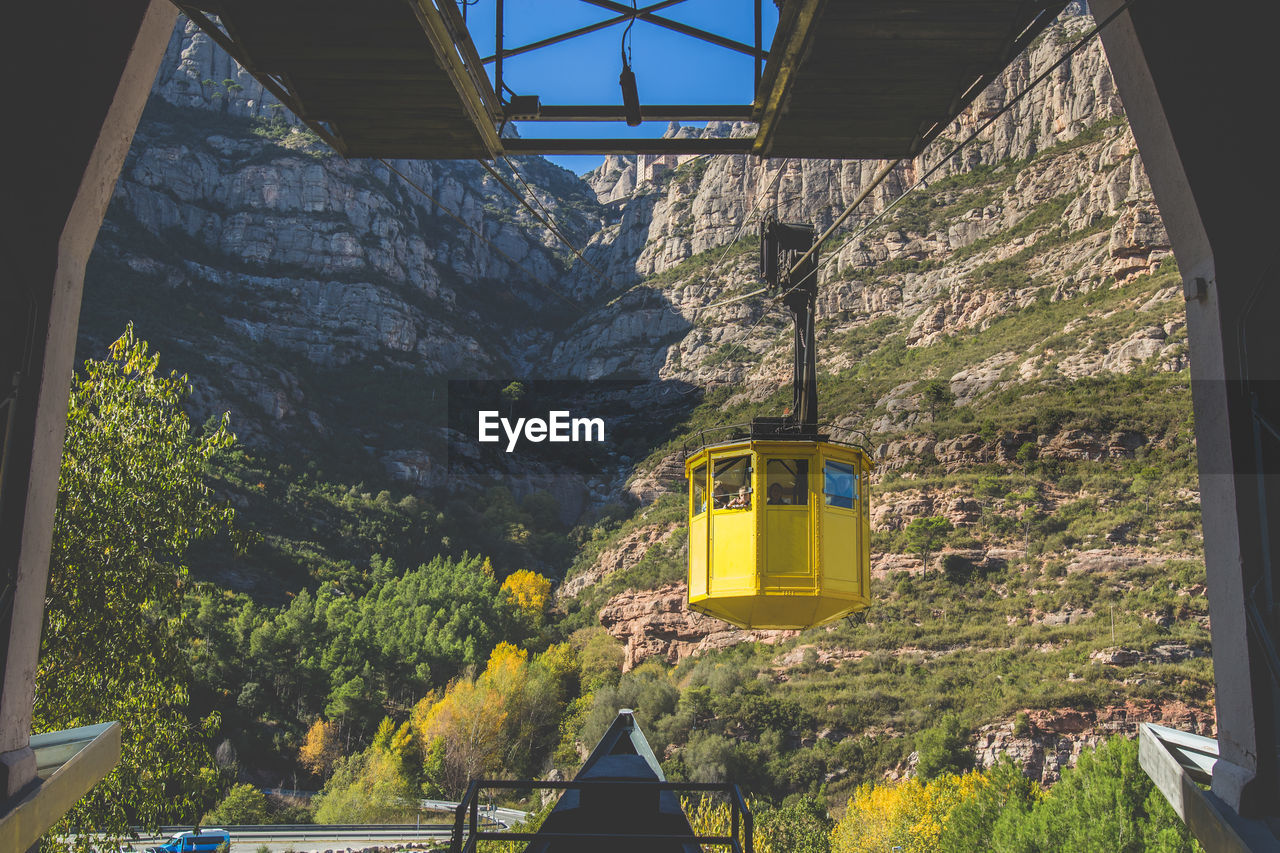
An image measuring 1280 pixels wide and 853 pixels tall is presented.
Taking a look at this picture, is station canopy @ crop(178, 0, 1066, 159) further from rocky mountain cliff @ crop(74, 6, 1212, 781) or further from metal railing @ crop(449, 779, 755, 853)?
rocky mountain cliff @ crop(74, 6, 1212, 781)

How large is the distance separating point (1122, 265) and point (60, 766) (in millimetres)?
81444

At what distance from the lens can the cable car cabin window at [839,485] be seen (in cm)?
1395

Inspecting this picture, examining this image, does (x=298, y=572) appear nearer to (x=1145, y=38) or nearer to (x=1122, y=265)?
(x=1122, y=265)

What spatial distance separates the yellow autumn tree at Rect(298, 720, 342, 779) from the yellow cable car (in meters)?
56.7

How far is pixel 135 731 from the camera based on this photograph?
41.8 feet

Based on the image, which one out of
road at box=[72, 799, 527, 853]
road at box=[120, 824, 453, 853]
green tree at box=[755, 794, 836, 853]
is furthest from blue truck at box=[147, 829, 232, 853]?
green tree at box=[755, 794, 836, 853]

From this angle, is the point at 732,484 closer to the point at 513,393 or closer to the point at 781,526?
the point at 781,526

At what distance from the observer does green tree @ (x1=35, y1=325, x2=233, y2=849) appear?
12.4m

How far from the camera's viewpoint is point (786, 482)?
14047mm

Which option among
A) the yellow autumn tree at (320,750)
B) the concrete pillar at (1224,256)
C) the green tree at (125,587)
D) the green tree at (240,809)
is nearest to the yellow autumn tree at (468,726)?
the yellow autumn tree at (320,750)

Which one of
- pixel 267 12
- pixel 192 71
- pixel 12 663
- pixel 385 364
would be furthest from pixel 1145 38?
pixel 192 71

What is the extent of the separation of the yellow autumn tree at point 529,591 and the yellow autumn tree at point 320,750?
78.9 feet

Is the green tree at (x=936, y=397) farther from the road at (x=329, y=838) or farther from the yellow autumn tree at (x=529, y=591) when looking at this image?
the road at (x=329, y=838)

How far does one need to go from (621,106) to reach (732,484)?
24.9ft
